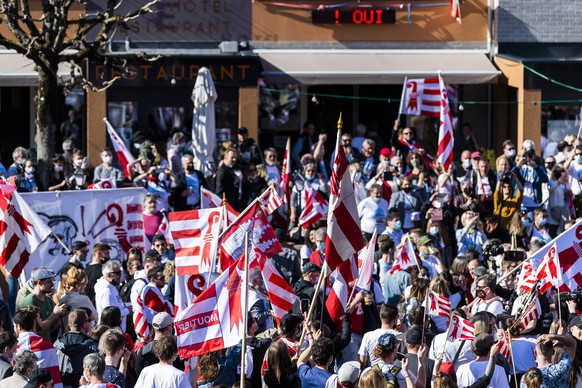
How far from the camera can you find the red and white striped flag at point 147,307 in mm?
13250

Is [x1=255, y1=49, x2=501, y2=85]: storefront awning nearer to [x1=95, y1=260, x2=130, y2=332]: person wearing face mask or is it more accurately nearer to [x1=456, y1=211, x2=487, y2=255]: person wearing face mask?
[x1=456, y1=211, x2=487, y2=255]: person wearing face mask

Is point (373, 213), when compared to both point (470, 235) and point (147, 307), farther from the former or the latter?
point (147, 307)

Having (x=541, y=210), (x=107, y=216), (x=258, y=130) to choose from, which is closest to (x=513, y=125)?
(x=258, y=130)

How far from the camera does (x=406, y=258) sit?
52.8ft

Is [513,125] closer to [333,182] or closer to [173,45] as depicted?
[173,45]

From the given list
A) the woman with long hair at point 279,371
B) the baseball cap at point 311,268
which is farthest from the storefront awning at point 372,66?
the woman with long hair at point 279,371

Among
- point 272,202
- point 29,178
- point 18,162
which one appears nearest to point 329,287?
point 272,202

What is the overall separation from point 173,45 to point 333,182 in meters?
13.5

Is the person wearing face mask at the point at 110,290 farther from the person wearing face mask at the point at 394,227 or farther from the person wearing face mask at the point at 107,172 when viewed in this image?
the person wearing face mask at the point at 107,172

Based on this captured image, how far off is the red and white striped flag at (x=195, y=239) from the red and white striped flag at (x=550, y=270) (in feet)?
11.1

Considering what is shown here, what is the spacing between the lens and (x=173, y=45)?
1008 inches

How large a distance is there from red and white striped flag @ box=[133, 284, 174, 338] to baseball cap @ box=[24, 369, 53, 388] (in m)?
2.79

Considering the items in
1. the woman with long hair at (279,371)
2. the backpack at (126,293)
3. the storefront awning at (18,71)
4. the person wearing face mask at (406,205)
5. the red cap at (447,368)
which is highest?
the storefront awning at (18,71)

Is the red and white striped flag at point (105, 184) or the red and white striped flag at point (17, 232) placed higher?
the red and white striped flag at point (105, 184)
